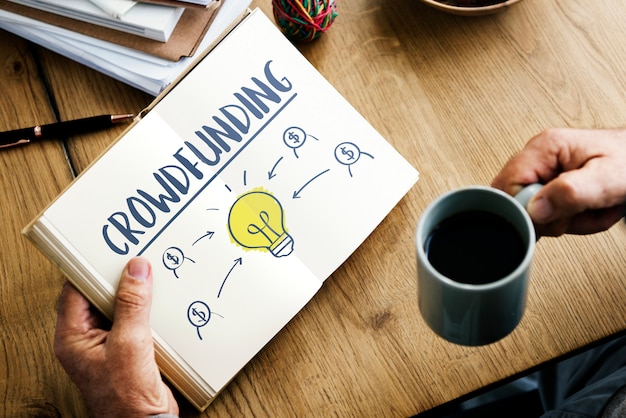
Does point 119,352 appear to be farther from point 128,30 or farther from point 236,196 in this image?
point 128,30

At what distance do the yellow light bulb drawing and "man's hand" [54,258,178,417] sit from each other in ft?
0.36

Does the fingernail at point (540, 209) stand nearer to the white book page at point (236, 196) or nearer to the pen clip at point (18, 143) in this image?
the white book page at point (236, 196)

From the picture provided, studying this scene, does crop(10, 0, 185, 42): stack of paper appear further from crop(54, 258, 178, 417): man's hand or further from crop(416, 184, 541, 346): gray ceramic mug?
crop(416, 184, 541, 346): gray ceramic mug

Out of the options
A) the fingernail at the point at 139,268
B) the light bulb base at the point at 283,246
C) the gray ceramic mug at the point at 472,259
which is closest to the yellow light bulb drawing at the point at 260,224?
the light bulb base at the point at 283,246

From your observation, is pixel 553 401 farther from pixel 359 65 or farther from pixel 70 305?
pixel 70 305

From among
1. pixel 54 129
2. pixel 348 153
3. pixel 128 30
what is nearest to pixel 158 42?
pixel 128 30

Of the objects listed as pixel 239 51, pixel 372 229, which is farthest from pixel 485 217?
pixel 239 51

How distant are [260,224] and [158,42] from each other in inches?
11.7

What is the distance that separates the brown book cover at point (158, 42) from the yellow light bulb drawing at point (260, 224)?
0.76 feet

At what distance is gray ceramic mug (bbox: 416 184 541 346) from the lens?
600 millimetres

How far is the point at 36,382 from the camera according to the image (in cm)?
82

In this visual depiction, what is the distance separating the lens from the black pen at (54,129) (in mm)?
914

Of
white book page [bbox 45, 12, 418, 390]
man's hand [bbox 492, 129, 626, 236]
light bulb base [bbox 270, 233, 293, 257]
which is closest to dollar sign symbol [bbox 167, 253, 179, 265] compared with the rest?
white book page [bbox 45, 12, 418, 390]

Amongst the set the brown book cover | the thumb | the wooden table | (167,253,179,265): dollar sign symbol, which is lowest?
the wooden table
